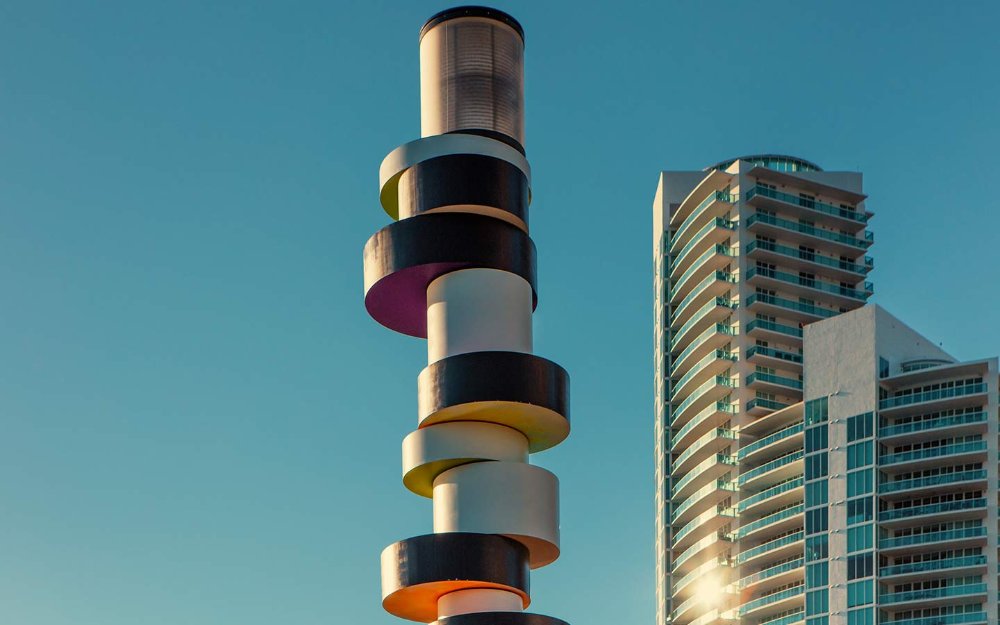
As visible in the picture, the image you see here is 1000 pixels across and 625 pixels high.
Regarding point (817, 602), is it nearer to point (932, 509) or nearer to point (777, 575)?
point (777, 575)

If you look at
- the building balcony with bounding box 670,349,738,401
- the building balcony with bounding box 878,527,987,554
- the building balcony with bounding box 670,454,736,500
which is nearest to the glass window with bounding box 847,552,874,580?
the building balcony with bounding box 878,527,987,554

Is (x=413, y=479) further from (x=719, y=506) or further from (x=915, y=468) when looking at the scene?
(x=719, y=506)

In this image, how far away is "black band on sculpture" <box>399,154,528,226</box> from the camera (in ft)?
184

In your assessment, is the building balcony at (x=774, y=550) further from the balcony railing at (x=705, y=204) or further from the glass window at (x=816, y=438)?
the balcony railing at (x=705, y=204)

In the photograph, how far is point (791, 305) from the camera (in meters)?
167

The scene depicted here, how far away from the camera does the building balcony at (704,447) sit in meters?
160

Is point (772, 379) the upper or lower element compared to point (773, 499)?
upper

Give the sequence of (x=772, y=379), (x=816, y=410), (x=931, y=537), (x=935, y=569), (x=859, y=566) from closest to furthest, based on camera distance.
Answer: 1. (x=935, y=569)
2. (x=931, y=537)
3. (x=859, y=566)
4. (x=816, y=410)
5. (x=772, y=379)

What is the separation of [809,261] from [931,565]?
3893 cm

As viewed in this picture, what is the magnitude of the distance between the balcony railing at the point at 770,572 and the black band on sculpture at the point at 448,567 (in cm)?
9894

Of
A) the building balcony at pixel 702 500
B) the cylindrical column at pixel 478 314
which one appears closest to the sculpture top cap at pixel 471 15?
the cylindrical column at pixel 478 314

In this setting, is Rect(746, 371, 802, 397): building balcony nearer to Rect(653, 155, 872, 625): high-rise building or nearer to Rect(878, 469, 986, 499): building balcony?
Rect(653, 155, 872, 625): high-rise building

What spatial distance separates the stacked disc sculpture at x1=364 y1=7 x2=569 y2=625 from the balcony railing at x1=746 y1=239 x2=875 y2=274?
10957cm

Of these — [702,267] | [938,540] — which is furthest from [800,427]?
[702,267]
